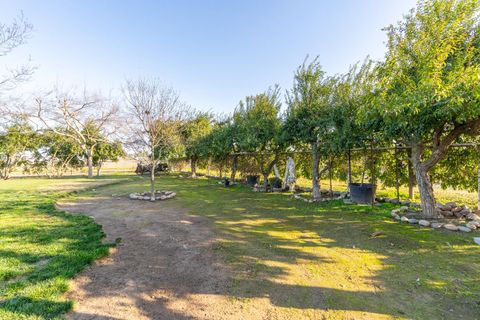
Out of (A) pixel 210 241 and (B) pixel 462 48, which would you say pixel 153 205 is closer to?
(A) pixel 210 241

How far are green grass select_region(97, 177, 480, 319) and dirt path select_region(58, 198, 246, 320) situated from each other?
0.28m

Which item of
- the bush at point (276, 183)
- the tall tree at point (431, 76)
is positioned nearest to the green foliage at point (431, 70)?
the tall tree at point (431, 76)

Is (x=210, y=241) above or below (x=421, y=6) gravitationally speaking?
below

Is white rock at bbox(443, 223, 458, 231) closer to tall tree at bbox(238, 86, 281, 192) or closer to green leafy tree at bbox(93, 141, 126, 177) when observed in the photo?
tall tree at bbox(238, 86, 281, 192)

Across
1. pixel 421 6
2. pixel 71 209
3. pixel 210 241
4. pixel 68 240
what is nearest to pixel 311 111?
pixel 421 6

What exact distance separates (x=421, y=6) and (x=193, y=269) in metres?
7.52

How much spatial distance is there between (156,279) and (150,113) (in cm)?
704

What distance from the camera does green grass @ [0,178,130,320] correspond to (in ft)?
7.07

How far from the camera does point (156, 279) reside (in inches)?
110

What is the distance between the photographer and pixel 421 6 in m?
4.84

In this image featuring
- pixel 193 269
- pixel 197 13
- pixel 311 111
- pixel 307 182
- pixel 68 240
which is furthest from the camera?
pixel 307 182

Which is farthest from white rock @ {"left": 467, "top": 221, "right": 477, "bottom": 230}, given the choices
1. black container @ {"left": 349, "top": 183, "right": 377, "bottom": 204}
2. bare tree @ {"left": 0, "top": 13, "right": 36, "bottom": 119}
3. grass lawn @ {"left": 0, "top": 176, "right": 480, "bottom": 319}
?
bare tree @ {"left": 0, "top": 13, "right": 36, "bottom": 119}

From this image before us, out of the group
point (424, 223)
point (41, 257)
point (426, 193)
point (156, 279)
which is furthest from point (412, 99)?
point (41, 257)

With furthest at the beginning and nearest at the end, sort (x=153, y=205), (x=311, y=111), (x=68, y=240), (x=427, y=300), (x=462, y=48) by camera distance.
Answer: (x=311, y=111) < (x=153, y=205) < (x=462, y=48) < (x=68, y=240) < (x=427, y=300)
